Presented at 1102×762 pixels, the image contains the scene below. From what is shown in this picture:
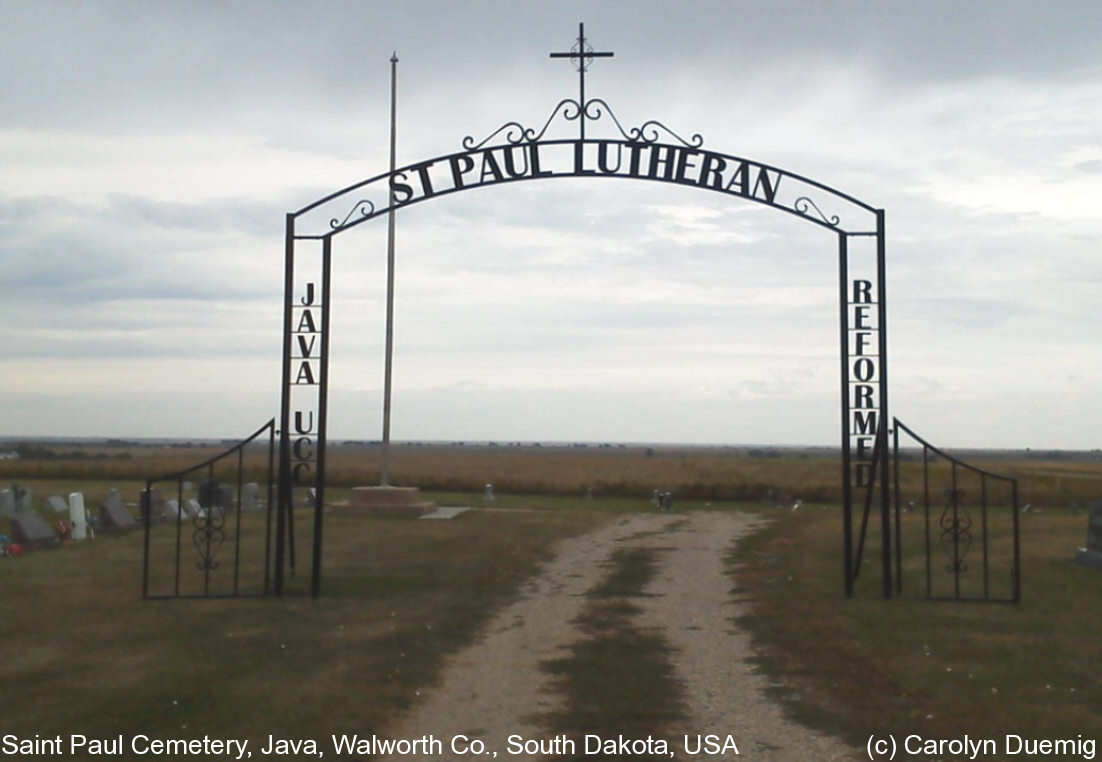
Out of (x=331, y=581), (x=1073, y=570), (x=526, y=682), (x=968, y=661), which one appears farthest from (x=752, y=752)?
(x=1073, y=570)

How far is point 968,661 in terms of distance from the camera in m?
9.30

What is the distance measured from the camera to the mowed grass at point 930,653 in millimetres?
7383

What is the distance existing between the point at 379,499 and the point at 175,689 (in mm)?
18570

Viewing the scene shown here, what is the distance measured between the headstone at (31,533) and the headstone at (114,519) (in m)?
2.77

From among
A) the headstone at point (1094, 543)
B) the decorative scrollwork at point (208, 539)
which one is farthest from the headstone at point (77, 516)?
the headstone at point (1094, 543)

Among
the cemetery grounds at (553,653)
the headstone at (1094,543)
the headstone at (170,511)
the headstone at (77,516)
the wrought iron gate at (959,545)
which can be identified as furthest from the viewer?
the headstone at (170,511)

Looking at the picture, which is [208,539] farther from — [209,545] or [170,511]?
[170,511]

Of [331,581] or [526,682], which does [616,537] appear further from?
[526,682]

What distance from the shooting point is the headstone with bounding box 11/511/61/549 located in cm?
1873

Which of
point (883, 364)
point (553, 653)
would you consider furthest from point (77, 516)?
point (883, 364)

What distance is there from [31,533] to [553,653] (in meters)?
13.0

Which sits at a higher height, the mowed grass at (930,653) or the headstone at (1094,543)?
the headstone at (1094,543)

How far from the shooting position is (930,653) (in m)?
9.67

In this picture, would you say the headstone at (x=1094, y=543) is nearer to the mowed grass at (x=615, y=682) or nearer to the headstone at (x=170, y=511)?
the mowed grass at (x=615, y=682)
